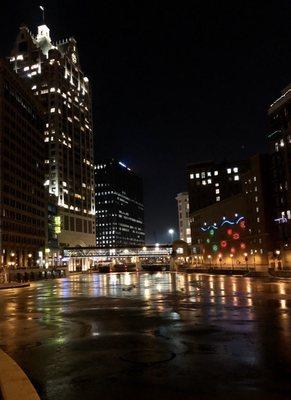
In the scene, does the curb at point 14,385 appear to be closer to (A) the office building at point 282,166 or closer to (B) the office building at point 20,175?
(A) the office building at point 282,166

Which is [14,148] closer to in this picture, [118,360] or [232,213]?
[232,213]

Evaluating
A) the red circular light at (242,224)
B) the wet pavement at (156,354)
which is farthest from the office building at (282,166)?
the wet pavement at (156,354)

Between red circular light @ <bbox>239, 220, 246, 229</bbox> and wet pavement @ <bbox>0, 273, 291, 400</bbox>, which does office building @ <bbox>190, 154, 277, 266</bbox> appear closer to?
red circular light @ <bbox>239, 220, 246, 229</bbox>

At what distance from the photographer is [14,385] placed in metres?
8.34

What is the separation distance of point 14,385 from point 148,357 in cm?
441

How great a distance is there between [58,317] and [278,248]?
105 metres

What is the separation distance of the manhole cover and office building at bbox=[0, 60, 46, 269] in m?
115

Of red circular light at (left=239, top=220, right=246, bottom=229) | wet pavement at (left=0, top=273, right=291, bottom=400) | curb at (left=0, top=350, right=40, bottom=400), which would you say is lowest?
wet pavement at (left=0, top=273, right=291, bottom=400)

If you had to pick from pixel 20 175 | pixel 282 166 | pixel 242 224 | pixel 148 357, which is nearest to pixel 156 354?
pixel 148 357

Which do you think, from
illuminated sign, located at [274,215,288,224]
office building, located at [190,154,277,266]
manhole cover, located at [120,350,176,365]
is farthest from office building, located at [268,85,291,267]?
manhole cover, located at [120,350,176,365]

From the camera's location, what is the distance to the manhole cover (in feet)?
37.3

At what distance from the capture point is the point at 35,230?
159m

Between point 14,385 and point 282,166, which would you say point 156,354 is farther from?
point 282,166

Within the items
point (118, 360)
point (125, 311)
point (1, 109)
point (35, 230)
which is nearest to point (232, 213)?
point (35, 230)
